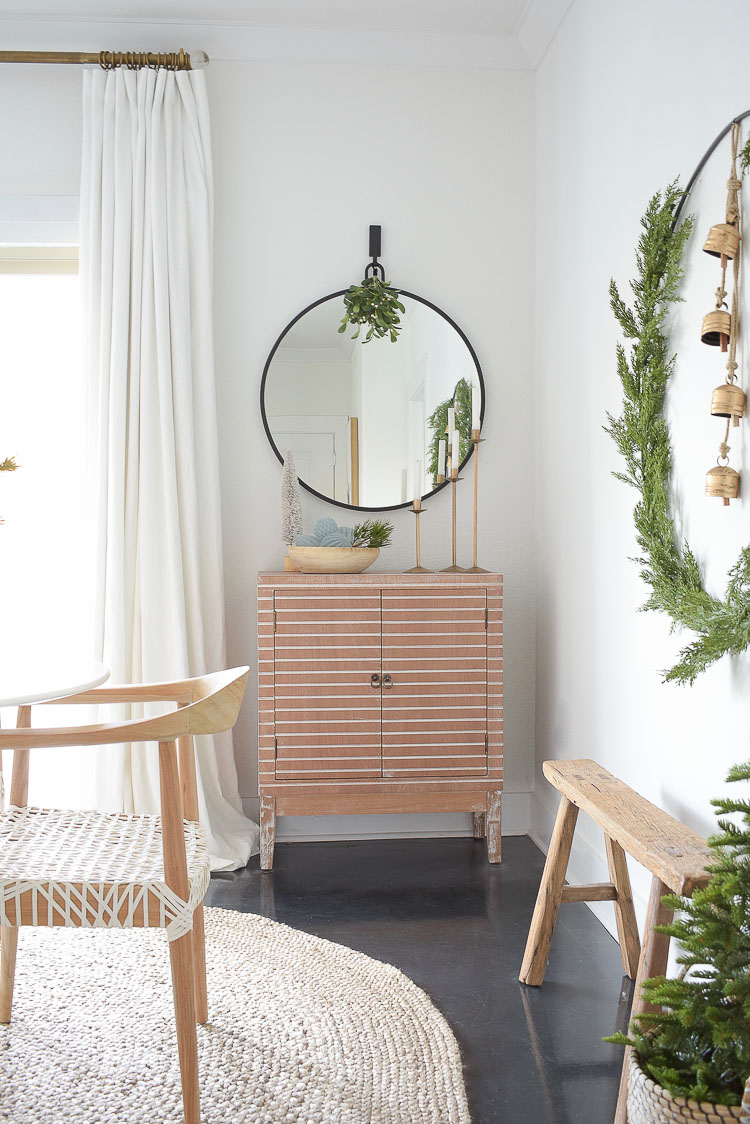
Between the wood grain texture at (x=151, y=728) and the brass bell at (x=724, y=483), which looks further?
the brass bell at (x=724, y=483)

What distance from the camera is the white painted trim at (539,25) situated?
276cm

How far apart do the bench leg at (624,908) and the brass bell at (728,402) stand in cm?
101

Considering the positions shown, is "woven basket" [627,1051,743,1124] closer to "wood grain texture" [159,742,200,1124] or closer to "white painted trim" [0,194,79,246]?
"wood grain texture" [159,742,200,1124]

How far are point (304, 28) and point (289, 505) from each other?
1642 millimetres

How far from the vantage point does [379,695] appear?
2.76 m

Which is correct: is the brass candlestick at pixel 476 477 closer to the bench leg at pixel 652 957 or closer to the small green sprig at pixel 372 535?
the small green sprig at pixel 372 535

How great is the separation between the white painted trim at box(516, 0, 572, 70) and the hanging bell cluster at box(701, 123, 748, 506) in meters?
1.43

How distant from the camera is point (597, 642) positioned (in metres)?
2.52

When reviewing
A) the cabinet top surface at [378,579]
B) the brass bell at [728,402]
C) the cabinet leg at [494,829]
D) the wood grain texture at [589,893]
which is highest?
the brass bell at [728,402]

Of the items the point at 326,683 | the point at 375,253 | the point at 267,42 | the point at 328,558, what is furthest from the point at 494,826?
the point at 267,42

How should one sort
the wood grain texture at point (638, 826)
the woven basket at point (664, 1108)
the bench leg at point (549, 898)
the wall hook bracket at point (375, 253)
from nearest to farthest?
the woven basket at point (664, 1108)
the wood grain texture at point (638, 826)
the bench leg at point (549, 898)
the wall hook bracket at point (375, 253)

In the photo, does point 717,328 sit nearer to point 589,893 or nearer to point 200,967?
point 589,893

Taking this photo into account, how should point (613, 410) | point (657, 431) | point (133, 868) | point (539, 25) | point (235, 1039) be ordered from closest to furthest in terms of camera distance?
point (133, 868)
point (235, 1039)
point (657, 431)
point (613, 410)
point (539, 25)

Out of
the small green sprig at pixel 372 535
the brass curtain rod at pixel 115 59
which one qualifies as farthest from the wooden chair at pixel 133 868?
the brass curtain rod at pixel 115 59
